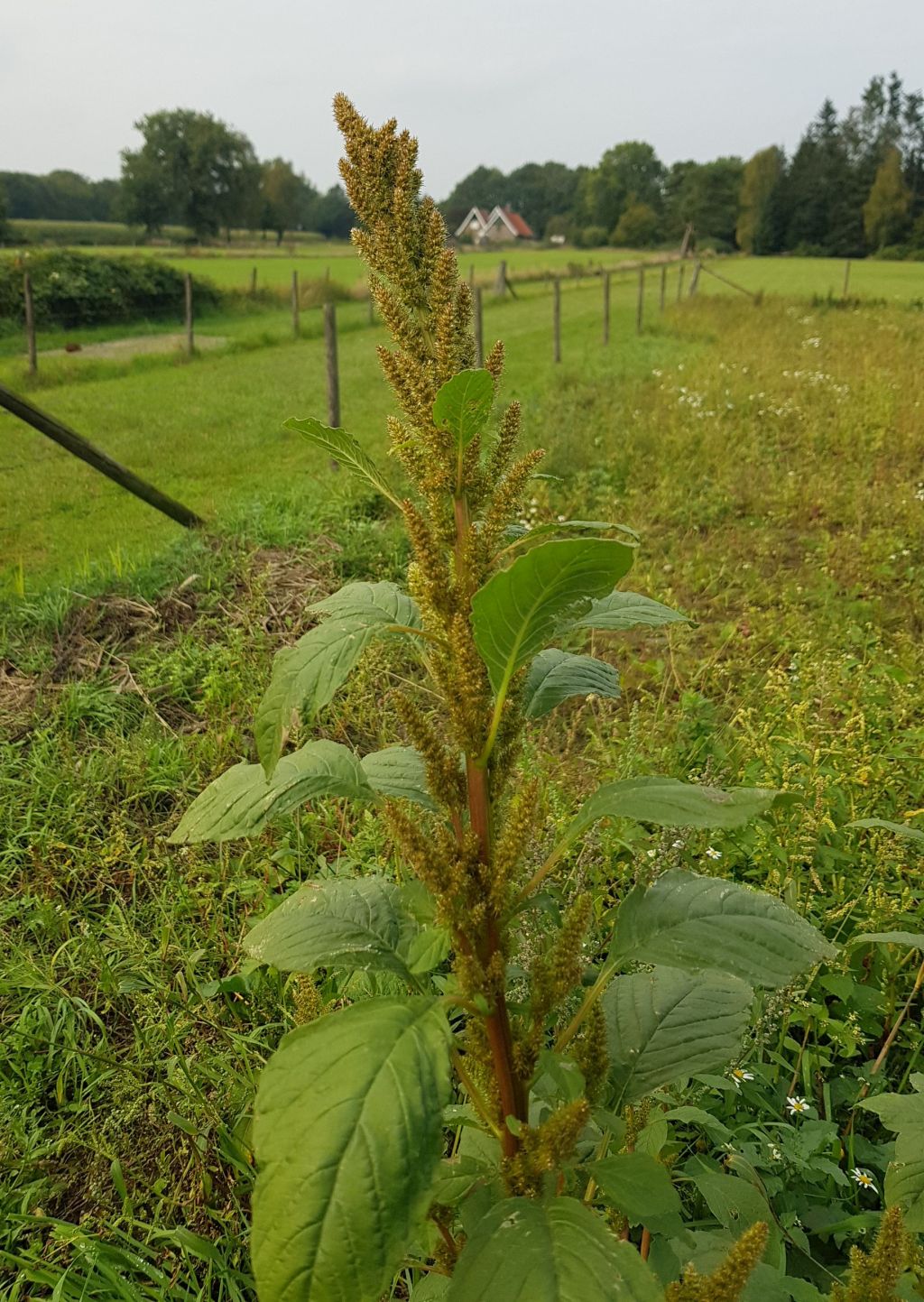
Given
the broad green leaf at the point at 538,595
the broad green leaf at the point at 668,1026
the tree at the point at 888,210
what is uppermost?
the tree at the point at 888,210

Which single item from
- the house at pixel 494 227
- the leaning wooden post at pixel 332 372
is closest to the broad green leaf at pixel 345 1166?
the leaning wooden post at pixel 332 372

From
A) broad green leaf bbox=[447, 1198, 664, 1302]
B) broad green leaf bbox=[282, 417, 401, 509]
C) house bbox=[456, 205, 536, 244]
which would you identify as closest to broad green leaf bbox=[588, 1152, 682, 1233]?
broad green leaf bbox=[447, 1198, 664, 1302]

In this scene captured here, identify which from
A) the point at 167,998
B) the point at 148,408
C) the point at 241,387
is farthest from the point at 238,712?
the point at 241,387

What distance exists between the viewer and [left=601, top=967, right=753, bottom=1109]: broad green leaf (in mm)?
1226

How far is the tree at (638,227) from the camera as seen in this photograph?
6794 centimetres

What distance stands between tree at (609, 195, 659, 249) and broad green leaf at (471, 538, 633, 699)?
7629 cm

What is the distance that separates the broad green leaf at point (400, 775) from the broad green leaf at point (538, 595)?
0.37 metres

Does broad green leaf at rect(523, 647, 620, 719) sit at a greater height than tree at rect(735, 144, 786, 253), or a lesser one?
lesser

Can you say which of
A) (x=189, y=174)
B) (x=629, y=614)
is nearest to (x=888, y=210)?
(x=629, y=614)

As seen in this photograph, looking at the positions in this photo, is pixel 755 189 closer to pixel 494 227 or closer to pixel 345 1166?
pixel 494 227

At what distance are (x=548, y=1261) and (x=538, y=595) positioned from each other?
0.69 metres

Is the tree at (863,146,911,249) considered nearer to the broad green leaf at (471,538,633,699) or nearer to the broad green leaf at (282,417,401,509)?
the broad green leaf at (282,417,401,509)

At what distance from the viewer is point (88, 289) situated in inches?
763

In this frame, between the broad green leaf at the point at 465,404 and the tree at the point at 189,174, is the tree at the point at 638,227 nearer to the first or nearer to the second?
the tree at the point at 189,174
